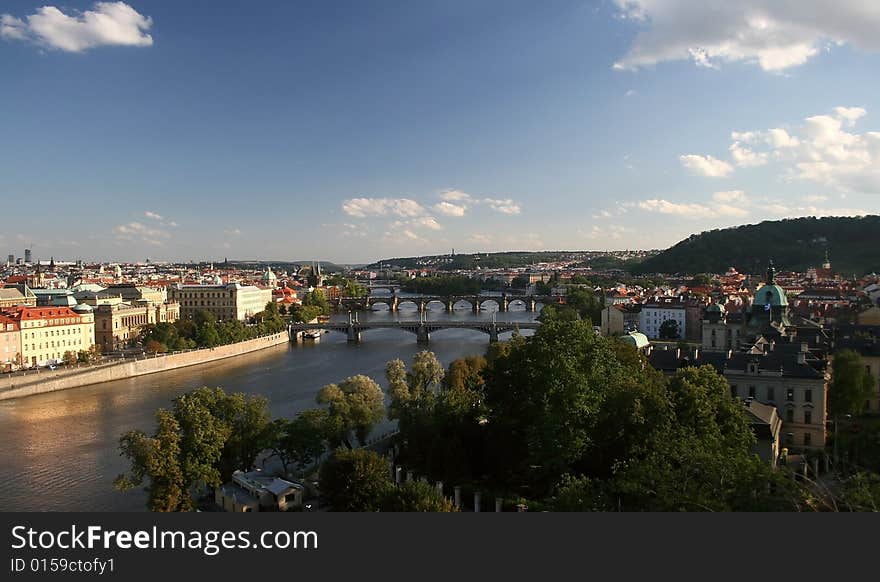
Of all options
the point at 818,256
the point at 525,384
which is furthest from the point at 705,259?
the point at 525,384

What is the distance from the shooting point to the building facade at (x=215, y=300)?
4462cm

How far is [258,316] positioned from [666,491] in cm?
3961

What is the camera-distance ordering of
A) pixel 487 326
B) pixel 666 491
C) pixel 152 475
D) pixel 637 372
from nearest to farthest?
1. pixel 666 491
2. pixel 152 475
3. pixel 637 372
4. pixel 487 326

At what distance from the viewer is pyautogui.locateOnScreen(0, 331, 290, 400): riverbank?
879 inches

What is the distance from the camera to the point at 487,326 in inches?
1551

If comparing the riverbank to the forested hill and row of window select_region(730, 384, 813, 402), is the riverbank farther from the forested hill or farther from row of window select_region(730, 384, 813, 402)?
the forested hill

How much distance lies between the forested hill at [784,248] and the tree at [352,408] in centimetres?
6109

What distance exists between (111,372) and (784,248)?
2798 inches

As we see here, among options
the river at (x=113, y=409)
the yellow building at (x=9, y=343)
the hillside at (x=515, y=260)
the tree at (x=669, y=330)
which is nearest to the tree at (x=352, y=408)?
the river at (x=113, y=409)

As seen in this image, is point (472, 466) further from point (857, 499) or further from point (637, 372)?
point (857, 499)

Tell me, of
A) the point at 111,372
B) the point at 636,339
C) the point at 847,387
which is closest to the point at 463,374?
the point at 636,339

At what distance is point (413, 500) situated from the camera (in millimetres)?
8484

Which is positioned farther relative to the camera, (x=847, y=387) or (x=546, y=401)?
(x=847, y=387)

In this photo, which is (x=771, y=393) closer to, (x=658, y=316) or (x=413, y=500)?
(x=413, y=500)
